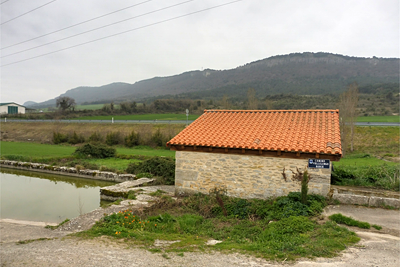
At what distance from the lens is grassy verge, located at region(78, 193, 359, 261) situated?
5.70 metres

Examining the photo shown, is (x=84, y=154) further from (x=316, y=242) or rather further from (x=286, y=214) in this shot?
(x=316, y=242)

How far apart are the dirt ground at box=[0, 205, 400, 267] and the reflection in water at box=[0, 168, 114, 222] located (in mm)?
3325

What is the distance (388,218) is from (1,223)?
39.5ft

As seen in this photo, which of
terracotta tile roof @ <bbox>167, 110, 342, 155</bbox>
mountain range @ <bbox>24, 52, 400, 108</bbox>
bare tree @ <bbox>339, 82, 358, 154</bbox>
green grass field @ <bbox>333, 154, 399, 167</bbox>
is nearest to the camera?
terracotta tile roof @ <bbox>167, 110, 342, 155</bbox>

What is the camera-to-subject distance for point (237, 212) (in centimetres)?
859

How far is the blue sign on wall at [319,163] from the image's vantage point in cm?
852

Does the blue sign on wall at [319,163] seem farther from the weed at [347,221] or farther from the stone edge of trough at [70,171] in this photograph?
the stone edge of trough at [70,171]

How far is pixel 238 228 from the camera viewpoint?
24.1 ft

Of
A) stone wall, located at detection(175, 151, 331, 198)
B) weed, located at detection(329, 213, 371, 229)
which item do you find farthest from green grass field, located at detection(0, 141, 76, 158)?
weed, located at detection(329, 213, 371, 229)

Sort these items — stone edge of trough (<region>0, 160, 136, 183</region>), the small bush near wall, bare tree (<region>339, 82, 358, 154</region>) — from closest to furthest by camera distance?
stone edge of trough (<region>0, 160, 136, 183</region>) < bare tree (<region>339, 82, 358, 154</region>) < the small bush near wall

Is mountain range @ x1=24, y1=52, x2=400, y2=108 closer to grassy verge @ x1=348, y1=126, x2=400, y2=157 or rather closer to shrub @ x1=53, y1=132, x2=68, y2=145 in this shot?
grassy verge @ x1=348, y1=126, x2=400, y2=157

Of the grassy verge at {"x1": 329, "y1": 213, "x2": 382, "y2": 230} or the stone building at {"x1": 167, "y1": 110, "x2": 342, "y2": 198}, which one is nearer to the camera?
the grassy verge at {"x1": 329, "y1": 213, "x2": 382, "y2": 230}

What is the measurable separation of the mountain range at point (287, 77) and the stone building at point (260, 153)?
5756 centimetres

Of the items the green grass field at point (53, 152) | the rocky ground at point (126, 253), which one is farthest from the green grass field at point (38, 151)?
the rocky ground at point (126, 253)
